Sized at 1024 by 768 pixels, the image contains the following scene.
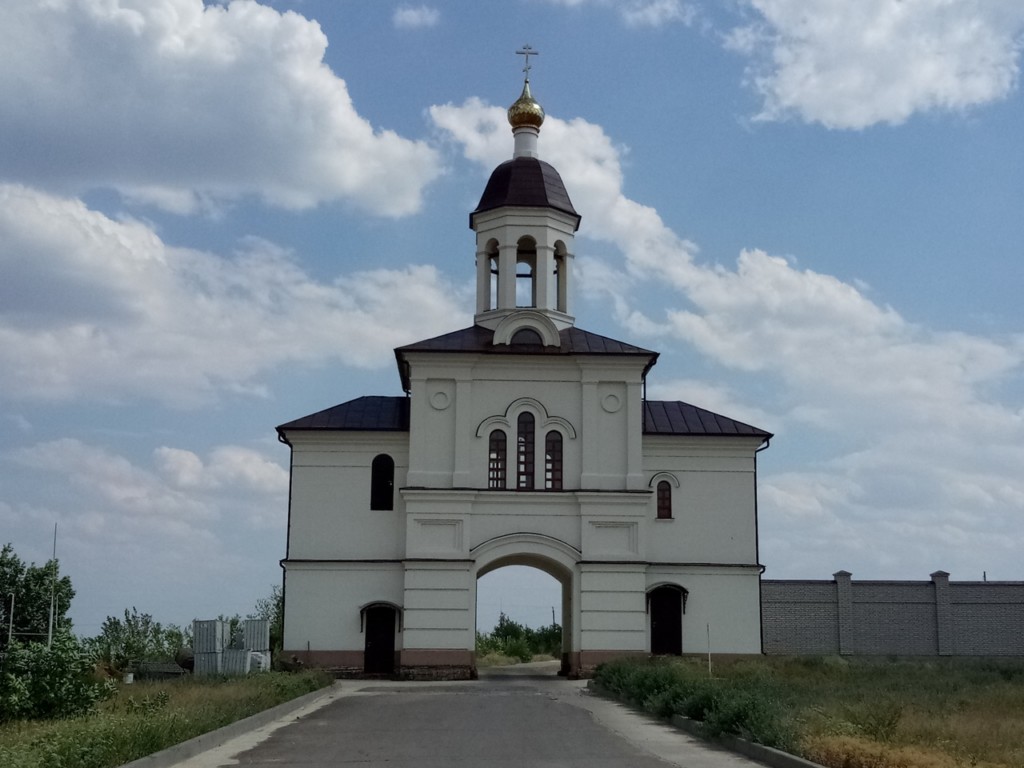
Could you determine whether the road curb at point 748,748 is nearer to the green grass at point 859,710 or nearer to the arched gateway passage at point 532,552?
the green grass at point 859,710

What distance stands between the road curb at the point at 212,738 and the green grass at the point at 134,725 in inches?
4.4

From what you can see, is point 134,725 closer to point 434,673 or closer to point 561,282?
point 434,673

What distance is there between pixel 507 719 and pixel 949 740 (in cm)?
769

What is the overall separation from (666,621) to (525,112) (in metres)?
15.1

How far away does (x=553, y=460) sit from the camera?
32.8 metres

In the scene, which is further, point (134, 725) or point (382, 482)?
point (382, 482)

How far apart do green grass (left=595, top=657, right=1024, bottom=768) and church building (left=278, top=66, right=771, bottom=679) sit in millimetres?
5835

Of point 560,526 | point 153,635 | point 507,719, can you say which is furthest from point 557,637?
point 507,719

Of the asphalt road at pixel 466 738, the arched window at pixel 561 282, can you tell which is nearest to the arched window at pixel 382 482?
the arched window at pixel 561 282

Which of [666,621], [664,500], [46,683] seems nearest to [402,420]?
[664,500]

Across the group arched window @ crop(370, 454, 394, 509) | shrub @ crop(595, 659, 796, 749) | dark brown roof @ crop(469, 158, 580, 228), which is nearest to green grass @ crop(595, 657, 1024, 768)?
shrub @ crop(595, 659, 796, 749)

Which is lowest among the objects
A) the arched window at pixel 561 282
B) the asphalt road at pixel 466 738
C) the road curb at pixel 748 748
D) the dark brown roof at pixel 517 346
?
the asphalt road at pixel 466 738

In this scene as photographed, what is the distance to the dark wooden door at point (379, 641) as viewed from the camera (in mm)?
32438

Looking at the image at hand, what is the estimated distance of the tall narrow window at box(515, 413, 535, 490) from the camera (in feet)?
107
